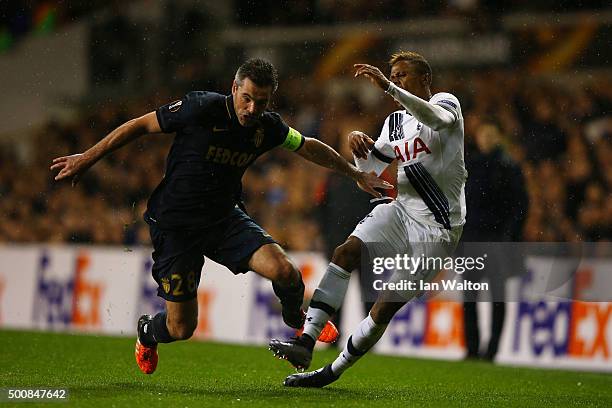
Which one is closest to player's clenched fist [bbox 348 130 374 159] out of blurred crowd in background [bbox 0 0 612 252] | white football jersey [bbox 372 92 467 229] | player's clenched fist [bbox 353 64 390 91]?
white football jersey [bbox 372 92 467 229]

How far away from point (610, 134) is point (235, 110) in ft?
24.1

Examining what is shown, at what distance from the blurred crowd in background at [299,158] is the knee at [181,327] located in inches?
140

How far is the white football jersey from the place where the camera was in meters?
6.37

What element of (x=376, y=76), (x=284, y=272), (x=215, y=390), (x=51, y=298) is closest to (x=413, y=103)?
(x=376, y=76)

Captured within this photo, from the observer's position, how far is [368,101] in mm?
13906

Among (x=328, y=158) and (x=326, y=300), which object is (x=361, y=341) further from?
(x=328, y=158)

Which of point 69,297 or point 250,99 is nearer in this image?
point 250,99

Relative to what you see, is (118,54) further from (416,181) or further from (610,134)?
(416,181)

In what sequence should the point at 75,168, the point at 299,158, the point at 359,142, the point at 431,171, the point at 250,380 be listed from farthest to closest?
the point at 299,158 < the point at 250,380 < the point at 359,142 < the point at 431,171 < the point at 75,168

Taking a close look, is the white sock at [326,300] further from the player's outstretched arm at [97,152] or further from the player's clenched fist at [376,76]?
the player's outstretched arm at [97,152]

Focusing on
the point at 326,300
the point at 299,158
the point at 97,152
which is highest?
the point at 299,158

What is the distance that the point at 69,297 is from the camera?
38.2 ft

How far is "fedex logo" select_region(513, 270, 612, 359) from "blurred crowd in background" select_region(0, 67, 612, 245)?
0.69 meters

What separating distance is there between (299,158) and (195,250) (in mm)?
6463
